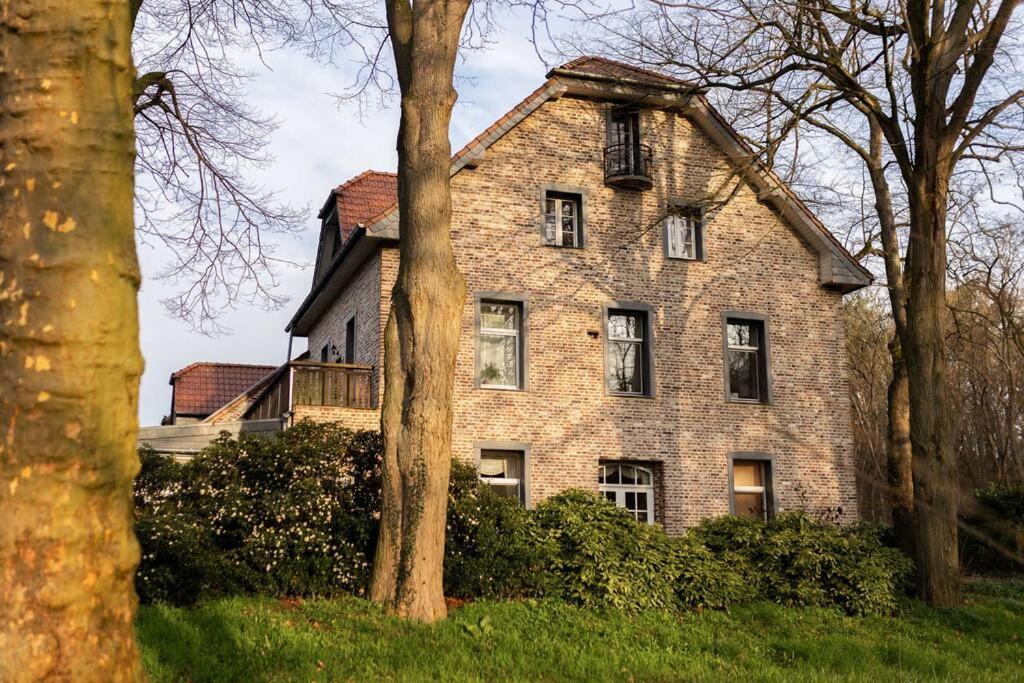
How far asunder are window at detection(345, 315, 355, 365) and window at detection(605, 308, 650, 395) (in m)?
5.71

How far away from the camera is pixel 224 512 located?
43.2 feet

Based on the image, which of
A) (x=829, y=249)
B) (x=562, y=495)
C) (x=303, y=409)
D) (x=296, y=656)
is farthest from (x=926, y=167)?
(x=296, y=656)

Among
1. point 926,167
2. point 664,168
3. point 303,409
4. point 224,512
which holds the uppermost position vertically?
point 664,168

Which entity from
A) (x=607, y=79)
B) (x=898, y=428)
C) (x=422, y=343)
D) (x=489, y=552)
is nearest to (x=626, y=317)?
(x=607, y=79)

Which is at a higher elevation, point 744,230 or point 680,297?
point 744,230

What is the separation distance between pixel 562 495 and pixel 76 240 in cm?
1232

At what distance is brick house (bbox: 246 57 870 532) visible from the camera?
20.0 metres

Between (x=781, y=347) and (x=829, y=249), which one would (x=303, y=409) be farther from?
(x=829, y=249)

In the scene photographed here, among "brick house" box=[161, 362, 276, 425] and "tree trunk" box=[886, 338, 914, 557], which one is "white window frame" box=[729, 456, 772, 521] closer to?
"tree trunk" box=[886, 338, 914, 557]

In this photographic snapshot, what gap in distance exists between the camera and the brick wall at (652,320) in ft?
66.2

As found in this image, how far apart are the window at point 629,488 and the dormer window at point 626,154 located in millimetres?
5761

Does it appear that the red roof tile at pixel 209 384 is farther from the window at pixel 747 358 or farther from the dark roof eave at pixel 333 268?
the window at pixel 747 358

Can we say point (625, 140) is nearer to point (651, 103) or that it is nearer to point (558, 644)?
point (651, 103)

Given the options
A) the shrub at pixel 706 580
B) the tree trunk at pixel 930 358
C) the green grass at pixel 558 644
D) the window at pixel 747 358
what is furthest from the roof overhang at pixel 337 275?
the tree trunk at pixel 930 358
